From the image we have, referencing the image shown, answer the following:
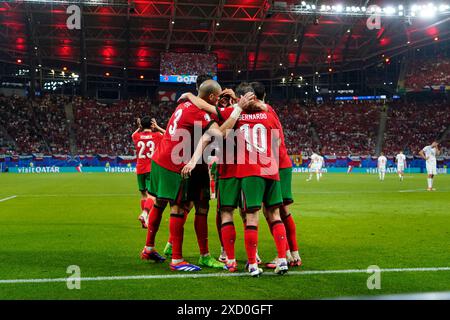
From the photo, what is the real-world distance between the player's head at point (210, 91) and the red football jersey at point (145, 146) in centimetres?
388

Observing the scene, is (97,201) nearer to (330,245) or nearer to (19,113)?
(330,245)

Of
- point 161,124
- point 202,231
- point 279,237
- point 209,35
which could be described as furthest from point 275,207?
point 161,124

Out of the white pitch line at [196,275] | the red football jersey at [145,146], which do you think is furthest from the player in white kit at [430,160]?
the white pitch line at [196,275]

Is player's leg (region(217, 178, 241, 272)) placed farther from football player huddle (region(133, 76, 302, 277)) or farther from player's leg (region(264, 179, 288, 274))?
player's leg (region(264, 179, 288, 274))

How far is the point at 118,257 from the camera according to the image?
22.9 ft

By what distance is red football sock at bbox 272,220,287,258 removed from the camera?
5.84 meters

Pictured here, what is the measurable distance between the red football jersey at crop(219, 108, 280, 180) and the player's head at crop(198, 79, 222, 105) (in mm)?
441

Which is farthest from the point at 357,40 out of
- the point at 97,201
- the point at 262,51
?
the point at 97,201

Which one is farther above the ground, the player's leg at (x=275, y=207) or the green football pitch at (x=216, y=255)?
the player's leg at (x=275, y=207)

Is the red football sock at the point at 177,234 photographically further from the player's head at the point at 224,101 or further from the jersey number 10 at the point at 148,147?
the jersey number 10 at the point at 148,147

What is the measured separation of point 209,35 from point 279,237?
145 feet

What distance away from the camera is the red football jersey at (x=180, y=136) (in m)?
6.42

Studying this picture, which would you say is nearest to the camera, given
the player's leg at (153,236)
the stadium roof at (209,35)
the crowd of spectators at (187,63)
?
the player's leg at (153,236)

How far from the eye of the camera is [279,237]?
590 cm
